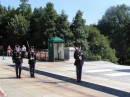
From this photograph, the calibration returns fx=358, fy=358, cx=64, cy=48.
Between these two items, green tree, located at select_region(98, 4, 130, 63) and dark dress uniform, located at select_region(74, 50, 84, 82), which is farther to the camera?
green tree, located at select_region(98, 4, 130, 63)

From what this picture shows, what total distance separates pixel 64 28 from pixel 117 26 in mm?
36638

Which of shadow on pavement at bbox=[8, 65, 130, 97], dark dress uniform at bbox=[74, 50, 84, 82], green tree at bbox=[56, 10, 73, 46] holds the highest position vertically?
green tree at bbox=[56, 10, 73, 46]

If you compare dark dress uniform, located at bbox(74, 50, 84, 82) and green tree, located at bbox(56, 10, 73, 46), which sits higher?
green tree, located at bbox(56, 10, 73, 46)

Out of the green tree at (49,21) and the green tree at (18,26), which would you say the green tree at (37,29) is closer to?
the green tree at (49,21)

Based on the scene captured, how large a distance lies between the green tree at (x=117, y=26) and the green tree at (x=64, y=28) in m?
29.0

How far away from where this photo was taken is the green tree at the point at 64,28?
157 ft

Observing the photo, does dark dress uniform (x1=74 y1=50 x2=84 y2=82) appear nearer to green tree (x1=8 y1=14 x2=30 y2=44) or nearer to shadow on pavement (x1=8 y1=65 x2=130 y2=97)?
shadow on pavement (x1=8 y1=65 x2=130 y2=97)

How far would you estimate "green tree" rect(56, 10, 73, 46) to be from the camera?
47844 millimetres

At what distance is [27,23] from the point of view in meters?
53.5

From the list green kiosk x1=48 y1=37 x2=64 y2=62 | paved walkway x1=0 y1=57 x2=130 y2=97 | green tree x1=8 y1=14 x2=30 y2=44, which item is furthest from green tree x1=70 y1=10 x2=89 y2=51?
paved walkway x1=0 y1=57 x2=130 y2=97

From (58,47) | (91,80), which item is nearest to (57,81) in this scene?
(91,80)

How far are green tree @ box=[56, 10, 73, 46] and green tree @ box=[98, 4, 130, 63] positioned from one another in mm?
28959

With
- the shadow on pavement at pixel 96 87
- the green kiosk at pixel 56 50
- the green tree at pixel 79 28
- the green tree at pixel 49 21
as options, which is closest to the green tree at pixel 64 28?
the green tree at pixel 49 21

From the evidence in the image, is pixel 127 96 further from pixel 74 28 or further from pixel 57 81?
pixel 74 28
